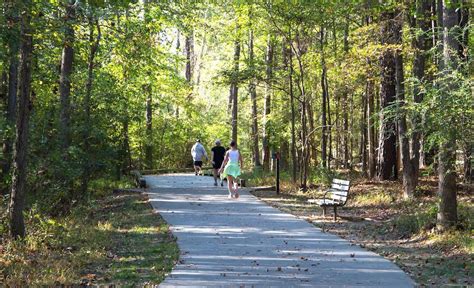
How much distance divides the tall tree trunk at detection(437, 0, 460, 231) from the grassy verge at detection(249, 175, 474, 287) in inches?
11.6

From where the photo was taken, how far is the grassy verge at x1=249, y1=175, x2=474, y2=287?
8.29m

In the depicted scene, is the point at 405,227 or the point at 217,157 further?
the point at 217,157

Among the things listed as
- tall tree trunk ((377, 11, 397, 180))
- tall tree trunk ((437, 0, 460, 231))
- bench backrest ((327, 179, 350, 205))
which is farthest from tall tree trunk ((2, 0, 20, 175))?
tall tree trunk ((377, 11, 397, 180))

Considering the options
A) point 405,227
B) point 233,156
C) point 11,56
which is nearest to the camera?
point 11,56

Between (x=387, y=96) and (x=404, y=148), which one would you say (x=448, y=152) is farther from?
(x=387, y=96)

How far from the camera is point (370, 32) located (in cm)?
1631

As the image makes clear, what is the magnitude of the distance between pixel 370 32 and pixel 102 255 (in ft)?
35.5

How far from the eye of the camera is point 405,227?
457 inches

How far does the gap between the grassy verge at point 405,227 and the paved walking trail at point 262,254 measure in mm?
520

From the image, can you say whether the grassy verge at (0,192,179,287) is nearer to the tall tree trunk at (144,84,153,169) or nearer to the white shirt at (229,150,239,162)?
the white shirt at (229,150,239,162)

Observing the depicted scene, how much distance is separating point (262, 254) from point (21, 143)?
449 cm

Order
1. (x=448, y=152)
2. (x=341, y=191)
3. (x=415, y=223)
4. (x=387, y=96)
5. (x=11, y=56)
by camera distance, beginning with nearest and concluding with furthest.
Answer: (x=448, y=152) < (x=11, y=56) < (x=415, y=223) < (x=341, y=191) < (x=387, y=96)

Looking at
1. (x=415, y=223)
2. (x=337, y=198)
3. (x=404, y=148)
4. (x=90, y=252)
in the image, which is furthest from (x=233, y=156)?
(x=90, y=252)

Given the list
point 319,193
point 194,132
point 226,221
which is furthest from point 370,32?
point 194,132
